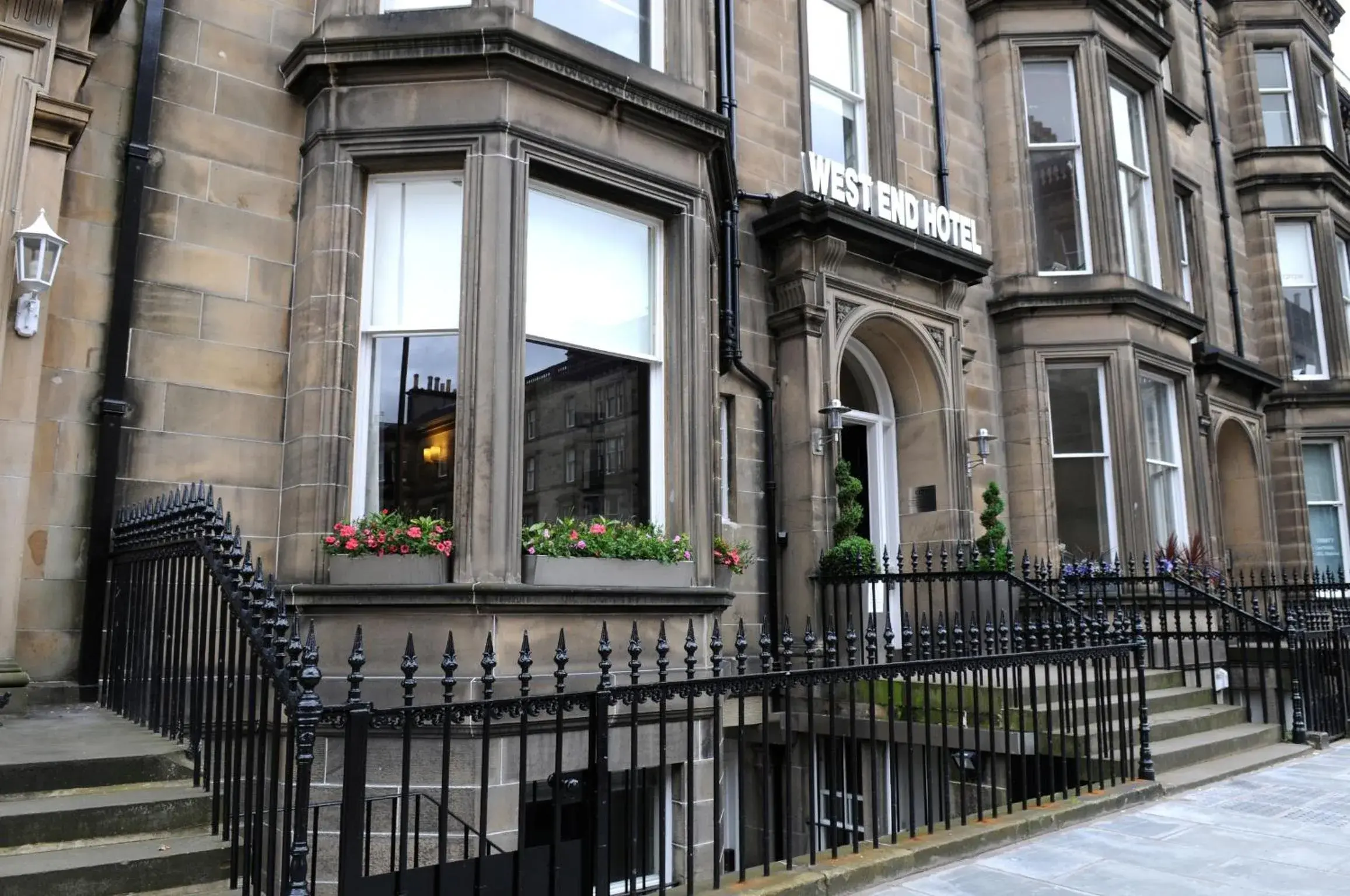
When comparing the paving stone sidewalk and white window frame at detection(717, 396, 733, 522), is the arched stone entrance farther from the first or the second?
white window frame at detection(717, 396, 733, 522)

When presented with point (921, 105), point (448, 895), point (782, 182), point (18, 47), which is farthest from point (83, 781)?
point (921, 105)

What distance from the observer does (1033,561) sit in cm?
1138

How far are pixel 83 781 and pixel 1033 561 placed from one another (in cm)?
982

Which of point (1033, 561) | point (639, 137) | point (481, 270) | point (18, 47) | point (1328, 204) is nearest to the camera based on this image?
point (18, 47)

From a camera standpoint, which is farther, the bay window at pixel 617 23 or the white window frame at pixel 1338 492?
the white window frame at pixel 1338 492

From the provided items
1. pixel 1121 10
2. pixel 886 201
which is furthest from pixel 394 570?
pixel 1121 10

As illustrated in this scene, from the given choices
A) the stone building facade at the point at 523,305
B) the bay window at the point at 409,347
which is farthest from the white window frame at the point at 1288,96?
the bay window at the point at 409,347

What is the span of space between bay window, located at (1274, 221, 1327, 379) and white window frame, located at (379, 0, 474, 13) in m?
16.2

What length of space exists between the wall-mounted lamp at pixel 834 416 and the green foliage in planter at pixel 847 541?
10.8 inches

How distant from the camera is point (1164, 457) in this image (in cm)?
1310

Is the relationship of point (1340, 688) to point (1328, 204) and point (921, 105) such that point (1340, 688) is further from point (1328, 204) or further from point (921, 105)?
point (1328, 204)

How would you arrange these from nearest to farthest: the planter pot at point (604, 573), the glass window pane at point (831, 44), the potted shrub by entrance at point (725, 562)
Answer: the planter pot at point (604, 573)
the potted shrub by entrance at point (725, 562)
the glass window pane at point (831, 44)

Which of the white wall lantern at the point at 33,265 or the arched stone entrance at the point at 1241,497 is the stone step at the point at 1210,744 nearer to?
the white wall lantern at the point at 33,265

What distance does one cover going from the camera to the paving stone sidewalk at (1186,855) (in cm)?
466
